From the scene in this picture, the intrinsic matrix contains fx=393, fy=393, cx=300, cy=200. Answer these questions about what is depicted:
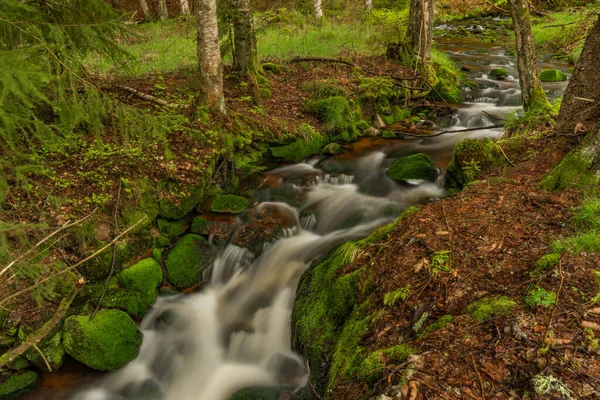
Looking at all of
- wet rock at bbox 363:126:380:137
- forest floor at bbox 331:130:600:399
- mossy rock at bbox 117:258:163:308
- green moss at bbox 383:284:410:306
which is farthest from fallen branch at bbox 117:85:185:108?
green moss at bbox 383:284:410:306

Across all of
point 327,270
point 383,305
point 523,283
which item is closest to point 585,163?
point 523,283

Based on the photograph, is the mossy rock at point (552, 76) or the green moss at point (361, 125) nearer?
the green moss at point (361, 125)

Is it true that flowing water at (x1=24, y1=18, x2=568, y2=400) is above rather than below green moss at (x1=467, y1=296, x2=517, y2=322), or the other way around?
below

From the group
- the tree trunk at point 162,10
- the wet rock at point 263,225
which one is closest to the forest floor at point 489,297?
the wet rock at point 263,225

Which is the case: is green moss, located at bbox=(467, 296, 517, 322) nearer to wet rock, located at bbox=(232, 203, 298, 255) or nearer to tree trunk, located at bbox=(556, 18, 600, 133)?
tree trunk, located at bbox=(556, 18, 600, 133)

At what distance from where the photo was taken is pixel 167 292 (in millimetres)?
5844

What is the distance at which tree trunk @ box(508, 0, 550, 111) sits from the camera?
6.61 metres

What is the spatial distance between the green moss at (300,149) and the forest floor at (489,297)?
4443 millimetres

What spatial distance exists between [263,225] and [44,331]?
3471mm

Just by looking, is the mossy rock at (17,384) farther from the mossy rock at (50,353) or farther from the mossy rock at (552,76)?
the mossy rock at (552,76)

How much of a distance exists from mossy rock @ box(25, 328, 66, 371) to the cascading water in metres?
0.49

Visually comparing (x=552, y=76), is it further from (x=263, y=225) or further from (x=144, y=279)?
(x=144, y=279)

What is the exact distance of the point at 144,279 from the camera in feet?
18.5

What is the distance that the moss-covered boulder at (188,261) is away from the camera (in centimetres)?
594
